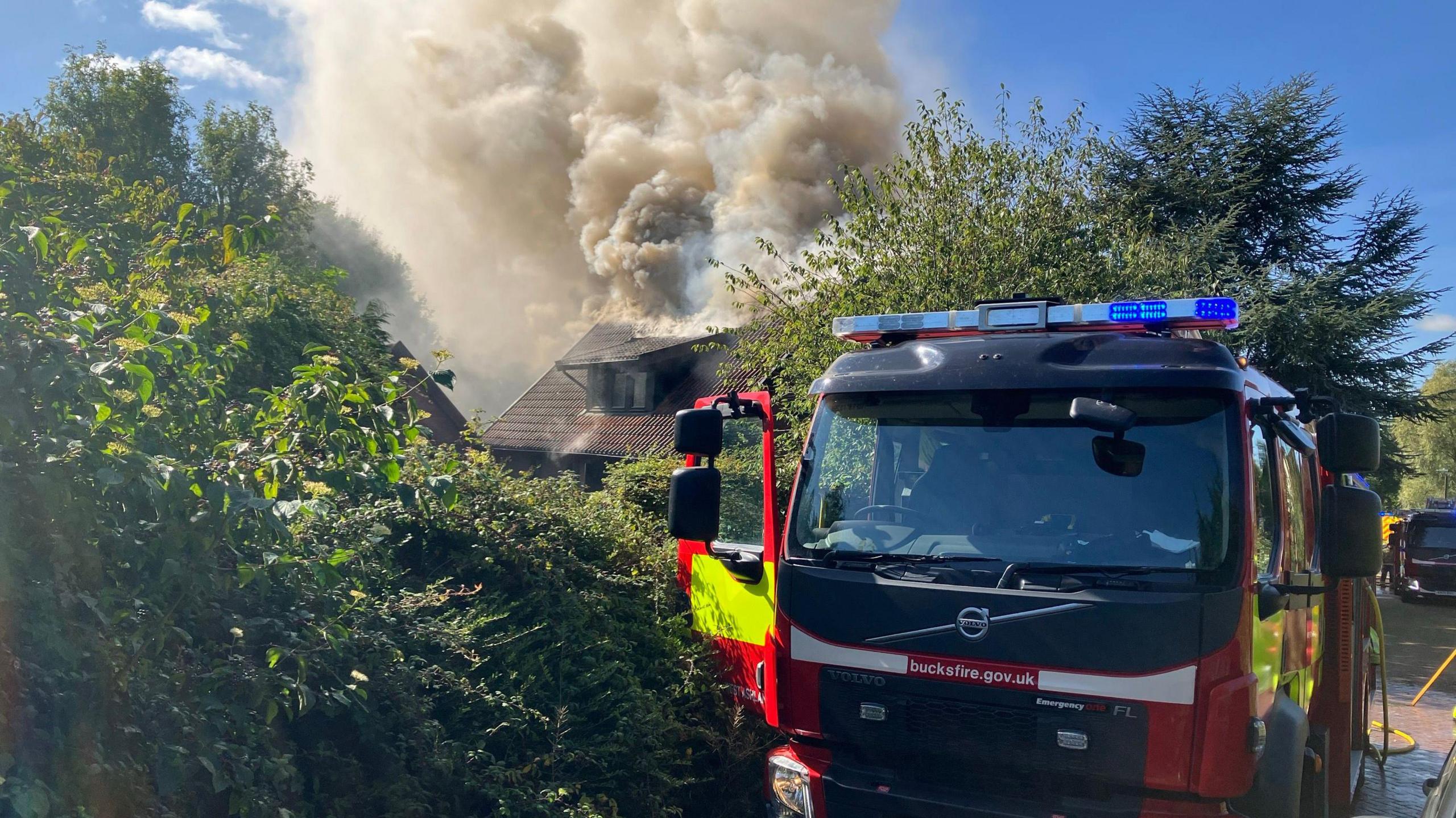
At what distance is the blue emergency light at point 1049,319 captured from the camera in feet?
11.5

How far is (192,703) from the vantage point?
Answer: 8.84ft

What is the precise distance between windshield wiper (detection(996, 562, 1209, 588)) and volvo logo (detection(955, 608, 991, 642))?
0.34 feet

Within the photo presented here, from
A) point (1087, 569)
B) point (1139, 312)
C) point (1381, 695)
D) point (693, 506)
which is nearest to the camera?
point (1087, 569)

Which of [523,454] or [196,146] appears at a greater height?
[196,146]

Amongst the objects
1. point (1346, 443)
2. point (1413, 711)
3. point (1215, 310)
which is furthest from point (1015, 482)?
point (1413, 711)

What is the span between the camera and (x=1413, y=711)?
8.88 metres

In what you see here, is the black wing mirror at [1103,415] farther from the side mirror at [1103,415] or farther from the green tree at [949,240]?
the green tree at [949,240]

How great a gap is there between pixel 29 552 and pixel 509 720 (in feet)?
6.14

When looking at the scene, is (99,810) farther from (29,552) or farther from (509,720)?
(509,720)

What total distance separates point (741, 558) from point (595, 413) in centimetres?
2001

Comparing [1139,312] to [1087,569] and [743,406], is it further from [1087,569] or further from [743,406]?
[743,406]

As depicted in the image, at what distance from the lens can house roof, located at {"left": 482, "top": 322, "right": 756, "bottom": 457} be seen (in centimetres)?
2219

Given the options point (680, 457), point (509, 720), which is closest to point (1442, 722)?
point (680, 457)

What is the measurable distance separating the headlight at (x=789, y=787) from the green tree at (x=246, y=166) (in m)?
31.0
